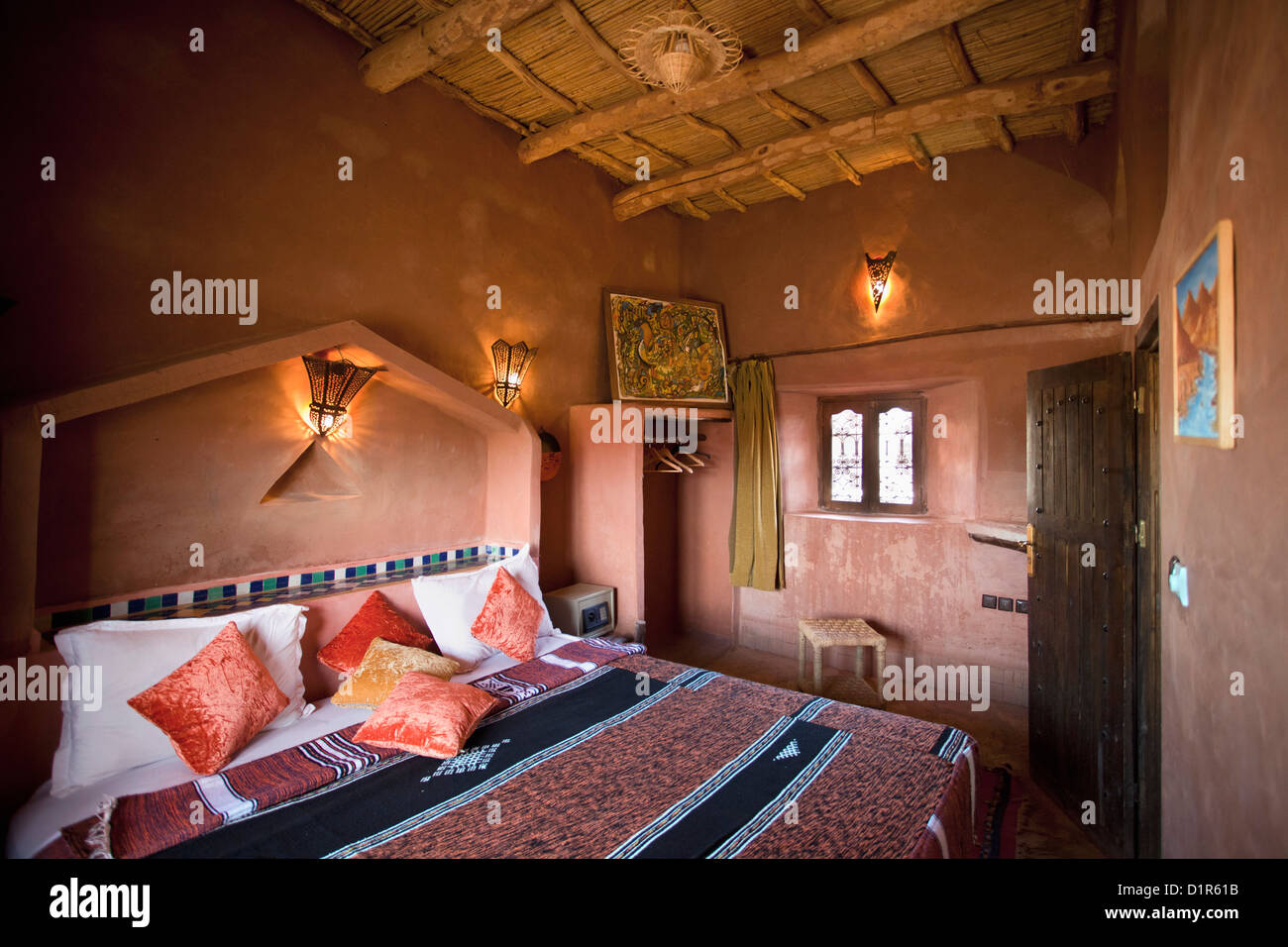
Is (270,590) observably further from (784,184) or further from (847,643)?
(784,184)

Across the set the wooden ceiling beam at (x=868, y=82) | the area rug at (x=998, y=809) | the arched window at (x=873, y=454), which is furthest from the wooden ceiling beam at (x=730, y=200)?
the area rug at (x=998, y=809)

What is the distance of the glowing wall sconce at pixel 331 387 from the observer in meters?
2.86

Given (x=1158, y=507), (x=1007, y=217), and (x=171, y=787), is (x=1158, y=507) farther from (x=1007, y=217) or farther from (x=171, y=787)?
(x=171, y=787)

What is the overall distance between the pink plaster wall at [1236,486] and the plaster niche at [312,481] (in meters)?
3.26

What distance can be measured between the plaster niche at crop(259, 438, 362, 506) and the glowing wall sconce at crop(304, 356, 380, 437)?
0.36 ft

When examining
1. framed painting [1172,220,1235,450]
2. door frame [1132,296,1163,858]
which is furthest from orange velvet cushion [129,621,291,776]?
door frame [1132,296,1163,858]

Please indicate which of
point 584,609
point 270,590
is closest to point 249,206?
point 270,590

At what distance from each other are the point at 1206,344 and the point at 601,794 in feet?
6.41

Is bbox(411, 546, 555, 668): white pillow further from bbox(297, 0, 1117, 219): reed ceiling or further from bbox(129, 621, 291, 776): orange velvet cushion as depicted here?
bbox(297, 0, 1117, 219): reed ceiling

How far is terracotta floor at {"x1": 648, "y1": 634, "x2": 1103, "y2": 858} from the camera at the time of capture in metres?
2.61

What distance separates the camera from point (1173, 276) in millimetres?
1774

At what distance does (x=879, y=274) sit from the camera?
427cm
